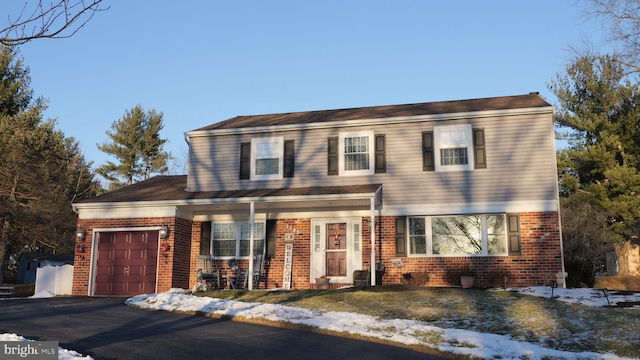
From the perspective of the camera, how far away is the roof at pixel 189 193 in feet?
53.2

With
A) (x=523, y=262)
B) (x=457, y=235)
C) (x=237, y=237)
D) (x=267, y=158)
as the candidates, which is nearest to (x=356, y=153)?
(x=267, y=158)

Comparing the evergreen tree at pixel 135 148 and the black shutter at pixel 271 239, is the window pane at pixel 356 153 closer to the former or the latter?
the black shutter at pixel 271 239

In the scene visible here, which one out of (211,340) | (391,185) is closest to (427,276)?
(391,185)

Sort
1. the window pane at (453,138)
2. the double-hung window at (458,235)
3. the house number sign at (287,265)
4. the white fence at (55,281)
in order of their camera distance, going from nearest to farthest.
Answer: the double-hung window at (458,235), the window pane at (453,138), the house number sign at (287,265), the white fence at (55,281)

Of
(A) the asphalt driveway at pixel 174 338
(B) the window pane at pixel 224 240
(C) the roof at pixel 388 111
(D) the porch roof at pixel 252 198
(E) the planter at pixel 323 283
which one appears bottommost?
(A) the asphalt driveway at pixel 174 338

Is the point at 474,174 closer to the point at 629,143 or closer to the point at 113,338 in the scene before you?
the point at 113,338

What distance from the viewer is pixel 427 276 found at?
16.0 metres

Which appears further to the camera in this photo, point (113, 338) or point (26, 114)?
point (26, 114)

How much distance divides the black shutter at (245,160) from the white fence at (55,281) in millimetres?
6456

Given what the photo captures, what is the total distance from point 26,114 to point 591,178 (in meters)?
29.2

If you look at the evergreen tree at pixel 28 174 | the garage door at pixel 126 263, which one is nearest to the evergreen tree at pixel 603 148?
the garage door at pixel 126 263

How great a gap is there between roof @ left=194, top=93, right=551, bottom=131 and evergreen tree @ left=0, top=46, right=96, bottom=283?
11.2m

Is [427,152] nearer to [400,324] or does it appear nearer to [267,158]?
[267,158]

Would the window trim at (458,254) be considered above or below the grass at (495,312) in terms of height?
above
